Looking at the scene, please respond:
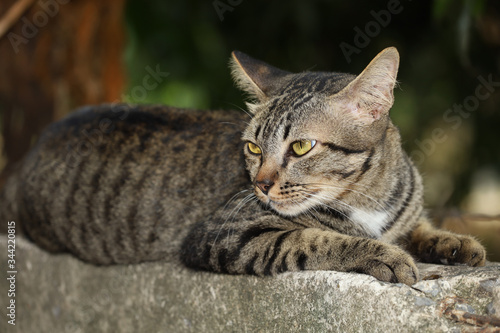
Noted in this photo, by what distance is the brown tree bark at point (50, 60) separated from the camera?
17.9ft

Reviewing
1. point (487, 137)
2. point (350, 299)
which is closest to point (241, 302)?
point (350, 299)

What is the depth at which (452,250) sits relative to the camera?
3008 mm

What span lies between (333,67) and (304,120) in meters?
4.37

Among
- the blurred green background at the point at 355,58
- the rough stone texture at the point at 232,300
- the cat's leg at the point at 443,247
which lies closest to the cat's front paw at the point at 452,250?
the cat's leg at the point at 443,247

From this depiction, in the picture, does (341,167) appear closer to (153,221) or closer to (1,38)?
(153,221)

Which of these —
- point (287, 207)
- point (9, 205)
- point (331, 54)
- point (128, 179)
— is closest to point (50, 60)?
point (9, 205)

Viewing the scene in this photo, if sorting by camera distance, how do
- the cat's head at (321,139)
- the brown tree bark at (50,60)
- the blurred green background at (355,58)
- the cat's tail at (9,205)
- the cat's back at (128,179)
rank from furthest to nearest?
the blurred green background at (355,58) → the brown tree bark at (50,60) → the cat's tail at (9,205) → the cat's back at (128,179) → the cat's head at (321,139)

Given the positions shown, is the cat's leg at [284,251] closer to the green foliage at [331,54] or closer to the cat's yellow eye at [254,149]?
the cat's yellow eye at [254,149]

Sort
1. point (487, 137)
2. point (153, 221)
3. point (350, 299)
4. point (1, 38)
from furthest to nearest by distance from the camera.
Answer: point (487, 137) → point (1, 38) → point (153, 221) → point (350, 299)

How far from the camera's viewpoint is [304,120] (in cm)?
291

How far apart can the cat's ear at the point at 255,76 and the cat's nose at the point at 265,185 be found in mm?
640

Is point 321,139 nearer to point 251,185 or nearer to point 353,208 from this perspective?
point 353,208

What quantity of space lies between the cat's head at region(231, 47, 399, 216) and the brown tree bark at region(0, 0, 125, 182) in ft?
10.8

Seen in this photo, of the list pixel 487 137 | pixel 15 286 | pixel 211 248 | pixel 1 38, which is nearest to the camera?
pixel 211 248
